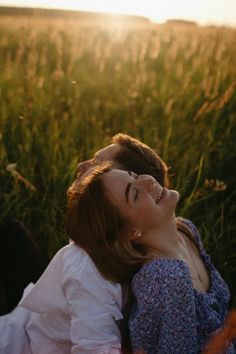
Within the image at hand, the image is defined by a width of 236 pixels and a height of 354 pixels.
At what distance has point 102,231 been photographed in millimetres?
1778

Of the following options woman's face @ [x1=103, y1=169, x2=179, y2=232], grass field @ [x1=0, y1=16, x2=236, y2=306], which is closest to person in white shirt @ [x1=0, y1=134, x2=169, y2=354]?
woman's face @ [x1=103, y1=169, x2=179, y2=232]

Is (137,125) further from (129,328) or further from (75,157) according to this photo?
(129,328)

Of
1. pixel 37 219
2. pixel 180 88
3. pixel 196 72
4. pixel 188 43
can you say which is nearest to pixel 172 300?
pixel 37 219

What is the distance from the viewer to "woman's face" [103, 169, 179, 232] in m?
1.78

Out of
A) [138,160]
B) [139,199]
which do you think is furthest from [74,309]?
[138,160]

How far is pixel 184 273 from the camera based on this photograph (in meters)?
1.71

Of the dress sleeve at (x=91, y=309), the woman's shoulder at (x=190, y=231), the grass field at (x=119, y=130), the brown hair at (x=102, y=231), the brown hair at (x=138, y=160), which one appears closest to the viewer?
the dress sleeve at (x=91, y=309)

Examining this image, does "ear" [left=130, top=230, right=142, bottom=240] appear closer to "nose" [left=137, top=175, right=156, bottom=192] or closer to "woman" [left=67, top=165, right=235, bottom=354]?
"woman" [left=67, top=165, right=235, bottom=354]

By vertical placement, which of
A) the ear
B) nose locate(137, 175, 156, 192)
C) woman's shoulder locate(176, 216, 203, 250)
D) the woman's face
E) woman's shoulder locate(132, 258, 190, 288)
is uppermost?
nose locate(137, 175, 156, 192)

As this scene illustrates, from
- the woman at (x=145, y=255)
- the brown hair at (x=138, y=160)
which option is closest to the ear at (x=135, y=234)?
the woman at (x=145, y=255)

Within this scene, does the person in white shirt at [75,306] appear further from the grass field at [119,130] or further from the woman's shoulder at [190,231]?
the grass field at [119,130]

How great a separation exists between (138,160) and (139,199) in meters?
0.23

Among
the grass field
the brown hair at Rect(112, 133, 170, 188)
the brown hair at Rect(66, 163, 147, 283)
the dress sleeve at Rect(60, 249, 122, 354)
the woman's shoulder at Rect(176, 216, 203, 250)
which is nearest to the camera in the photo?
the dress sleeve at Rect(60, 249, 122, 354)

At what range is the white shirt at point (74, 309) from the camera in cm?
168
